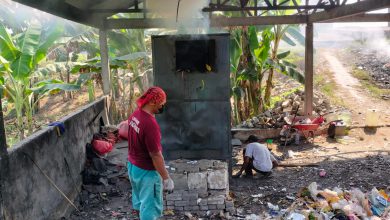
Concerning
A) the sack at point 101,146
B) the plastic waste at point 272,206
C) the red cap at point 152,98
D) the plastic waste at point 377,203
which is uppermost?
the red cap at point 152,98

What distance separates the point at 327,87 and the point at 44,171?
13634 millimetres

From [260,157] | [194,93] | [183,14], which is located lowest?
[260,157]

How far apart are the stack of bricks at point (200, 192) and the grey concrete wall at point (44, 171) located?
5.44 ft

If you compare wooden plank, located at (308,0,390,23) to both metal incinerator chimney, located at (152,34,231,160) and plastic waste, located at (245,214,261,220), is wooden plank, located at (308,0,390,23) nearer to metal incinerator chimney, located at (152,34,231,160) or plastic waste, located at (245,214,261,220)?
metal incinerator chimney, located at (152,34,231,160)

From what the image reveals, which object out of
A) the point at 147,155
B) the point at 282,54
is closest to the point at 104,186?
the point at 147,155

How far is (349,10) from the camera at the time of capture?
24.6 ft

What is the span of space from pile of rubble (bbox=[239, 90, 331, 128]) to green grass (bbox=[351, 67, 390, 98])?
2531mm

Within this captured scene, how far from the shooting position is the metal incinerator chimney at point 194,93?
23.5 ft

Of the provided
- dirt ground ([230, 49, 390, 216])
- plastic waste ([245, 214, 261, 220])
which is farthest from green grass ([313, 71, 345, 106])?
plastic waste ([245, 214, 261, 220])

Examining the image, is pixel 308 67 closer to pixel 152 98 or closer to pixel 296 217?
pixel 296 217

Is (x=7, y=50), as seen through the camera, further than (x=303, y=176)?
No

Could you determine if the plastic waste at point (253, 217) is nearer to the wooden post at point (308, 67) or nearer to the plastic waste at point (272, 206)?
the plastic waste at point (272, 206)

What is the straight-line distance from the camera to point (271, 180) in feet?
24.5

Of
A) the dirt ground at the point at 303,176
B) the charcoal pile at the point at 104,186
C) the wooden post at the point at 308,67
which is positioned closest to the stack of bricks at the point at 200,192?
the dirt ground at the point at 303,176
